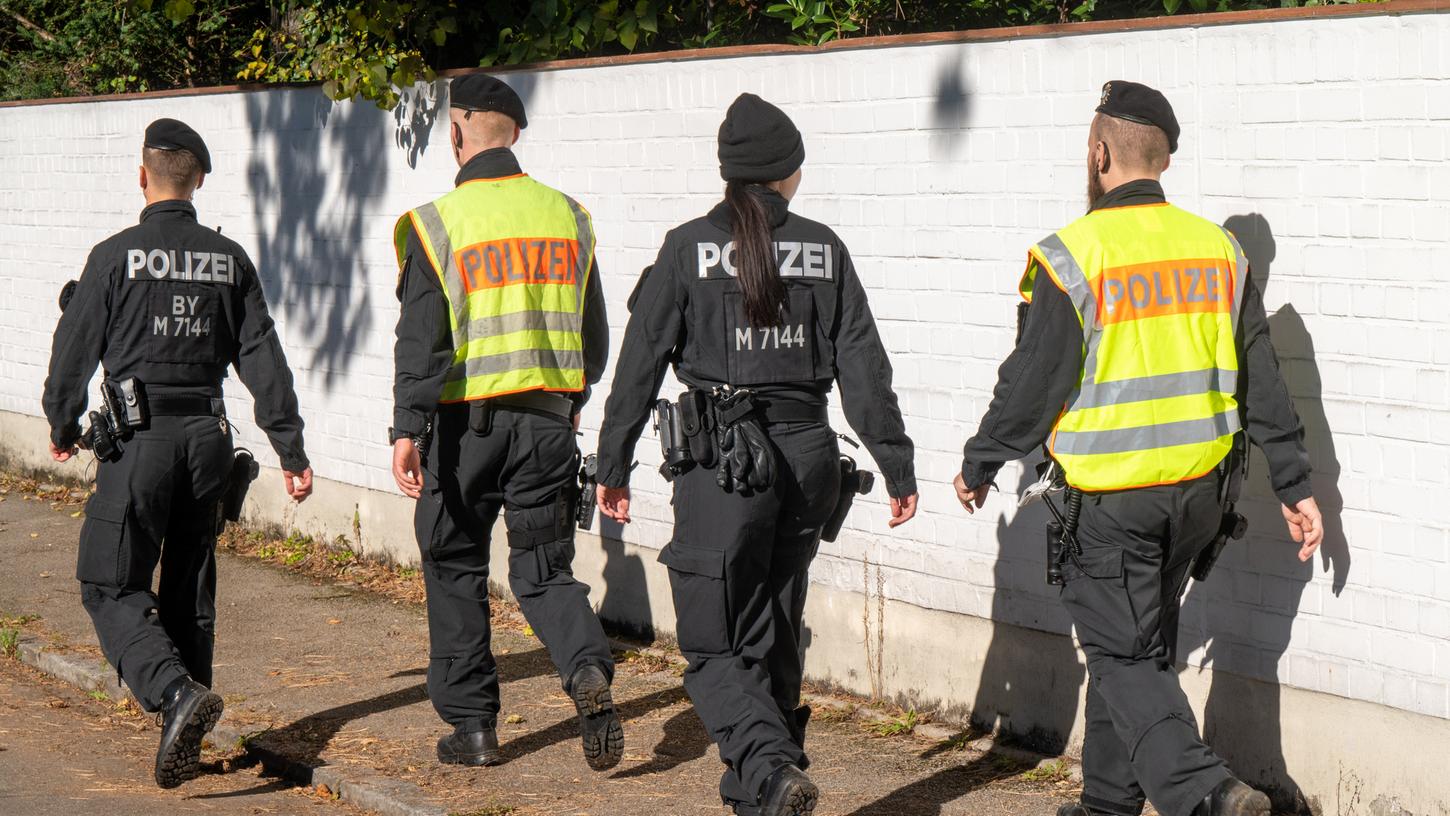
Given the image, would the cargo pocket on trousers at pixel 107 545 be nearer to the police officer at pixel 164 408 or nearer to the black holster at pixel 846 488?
the police officer at pixel 164 408

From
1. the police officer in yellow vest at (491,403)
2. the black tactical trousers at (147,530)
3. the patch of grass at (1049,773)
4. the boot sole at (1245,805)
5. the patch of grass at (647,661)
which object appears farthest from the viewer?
the patch of grass at (647,661)

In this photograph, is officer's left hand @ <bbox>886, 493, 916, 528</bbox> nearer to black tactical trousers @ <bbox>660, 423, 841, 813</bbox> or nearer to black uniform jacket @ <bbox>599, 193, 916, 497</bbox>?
black uniform jacket @ <bbox>599, 193, 916, 497</bbox>

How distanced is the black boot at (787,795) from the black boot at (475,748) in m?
1.71

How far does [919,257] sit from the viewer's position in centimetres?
638

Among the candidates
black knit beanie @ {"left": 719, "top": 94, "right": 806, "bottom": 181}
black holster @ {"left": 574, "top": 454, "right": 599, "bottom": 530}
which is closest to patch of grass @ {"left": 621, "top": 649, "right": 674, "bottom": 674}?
black holster @ {"left": 574, "top": 454, "right": 599, "bottom": 530}

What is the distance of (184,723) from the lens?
19.0 ft

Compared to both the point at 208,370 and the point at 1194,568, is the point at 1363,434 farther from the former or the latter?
the point at 208,370

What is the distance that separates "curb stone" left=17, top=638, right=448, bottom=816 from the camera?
571cm

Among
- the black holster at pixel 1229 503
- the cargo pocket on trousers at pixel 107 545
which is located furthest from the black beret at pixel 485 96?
the black holster at pixel 1229 503

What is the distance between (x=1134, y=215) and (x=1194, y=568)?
1019 mm

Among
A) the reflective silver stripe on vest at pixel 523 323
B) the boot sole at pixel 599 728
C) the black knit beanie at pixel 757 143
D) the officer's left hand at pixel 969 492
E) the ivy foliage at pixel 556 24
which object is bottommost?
the boot sole at pixel 599 728

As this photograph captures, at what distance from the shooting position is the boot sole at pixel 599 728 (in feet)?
18.5

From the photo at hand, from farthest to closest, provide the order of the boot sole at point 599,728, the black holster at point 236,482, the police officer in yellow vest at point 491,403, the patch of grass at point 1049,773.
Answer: the black holster at point 236,482, the patch of grass at point 1049,773, the police officer in yellow vest at point 491,403, the boot sole at point 599,728

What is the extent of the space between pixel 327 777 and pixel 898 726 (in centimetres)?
209
